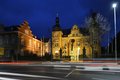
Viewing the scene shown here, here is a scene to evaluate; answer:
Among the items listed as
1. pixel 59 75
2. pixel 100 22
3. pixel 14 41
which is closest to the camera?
pixel 59 75

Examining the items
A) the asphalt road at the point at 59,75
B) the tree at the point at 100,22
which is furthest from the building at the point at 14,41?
the asphalt road at the point at 59,75

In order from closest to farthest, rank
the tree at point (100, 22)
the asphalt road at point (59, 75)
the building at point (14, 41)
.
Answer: the asphalt road at point (59, 75) → the tree at point (100, 22) → the building at point (14, 41)

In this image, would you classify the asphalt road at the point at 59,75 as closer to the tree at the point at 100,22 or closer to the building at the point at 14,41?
the tree at the point at 100,22

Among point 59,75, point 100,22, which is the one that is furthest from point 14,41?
point 59,75

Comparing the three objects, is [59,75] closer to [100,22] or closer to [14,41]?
[100,22]

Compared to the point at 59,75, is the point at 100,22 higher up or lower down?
higher up

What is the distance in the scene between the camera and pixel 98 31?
85.4 m

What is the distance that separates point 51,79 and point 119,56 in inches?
2477

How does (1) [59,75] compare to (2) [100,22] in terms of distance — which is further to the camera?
(2) [100,22]

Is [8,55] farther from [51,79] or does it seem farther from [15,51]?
[51,79]

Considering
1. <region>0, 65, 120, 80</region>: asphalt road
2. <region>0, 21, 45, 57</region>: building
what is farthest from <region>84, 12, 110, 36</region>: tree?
<region>0, 65, 120, 80</region>: asphalt road

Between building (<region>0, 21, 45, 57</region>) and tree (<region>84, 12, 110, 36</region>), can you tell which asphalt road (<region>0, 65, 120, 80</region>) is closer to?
tree (<region>84, 12, 110, 36</region>)

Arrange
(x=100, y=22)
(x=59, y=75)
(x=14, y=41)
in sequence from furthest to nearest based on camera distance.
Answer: (x=14, y=41)
(x=100, y=22)
(x=59, y=75)

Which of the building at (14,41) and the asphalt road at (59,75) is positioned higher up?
the building at (14,41)
